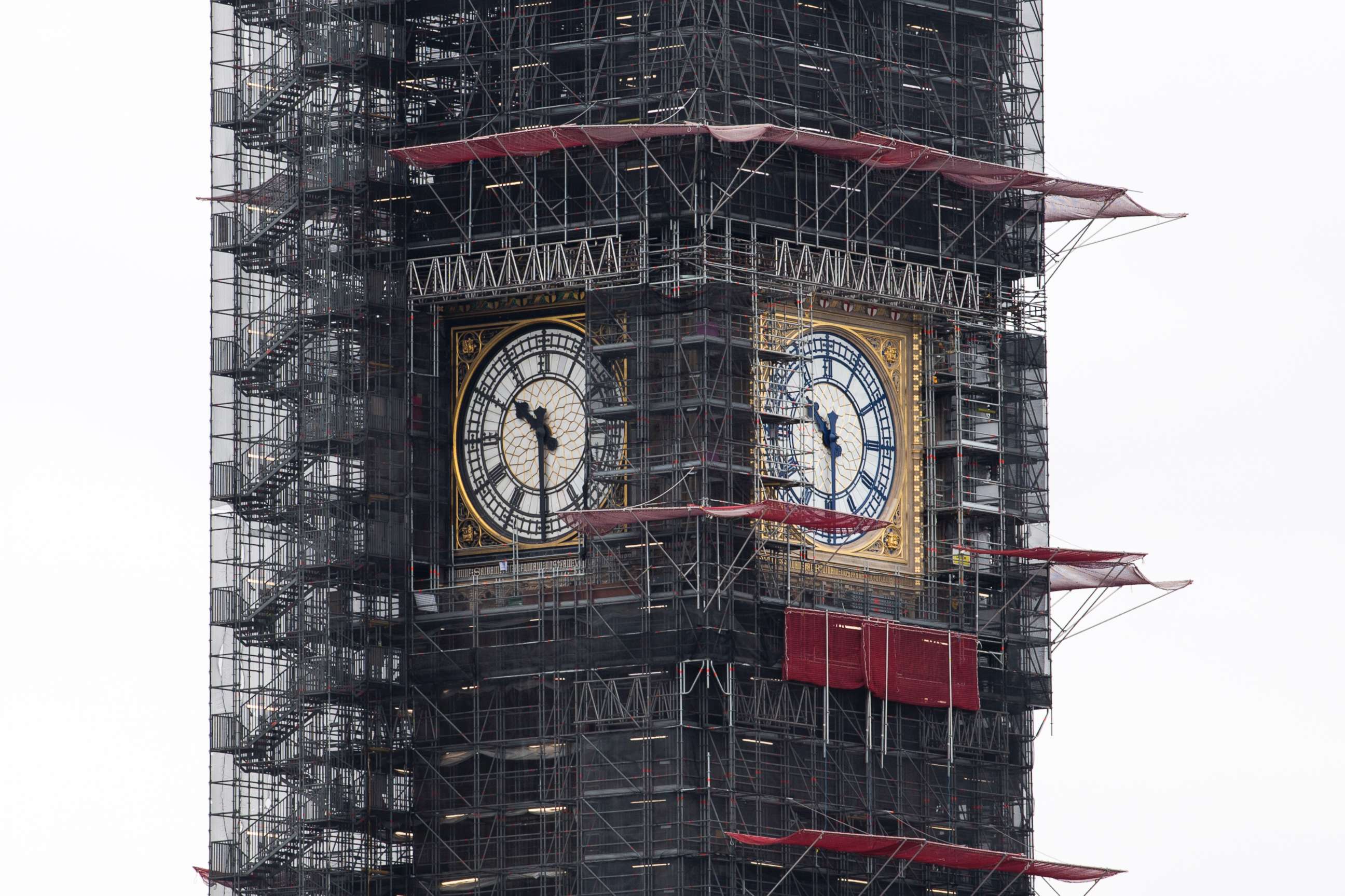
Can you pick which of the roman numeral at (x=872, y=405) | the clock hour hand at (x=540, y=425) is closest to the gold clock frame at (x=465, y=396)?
the clock hour hand at (x=540, y=425)

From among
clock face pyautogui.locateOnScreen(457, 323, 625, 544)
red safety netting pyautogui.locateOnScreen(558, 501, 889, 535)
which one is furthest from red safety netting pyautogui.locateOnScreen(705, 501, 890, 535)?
clock face pyautogui.locateOnScreen(457, 323, 625, 544)

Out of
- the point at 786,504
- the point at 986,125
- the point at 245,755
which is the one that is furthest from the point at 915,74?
the point at 245,755

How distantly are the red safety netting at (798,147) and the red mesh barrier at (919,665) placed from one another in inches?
412

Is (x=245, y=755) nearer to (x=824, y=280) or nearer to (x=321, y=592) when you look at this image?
(x=321, y=592)

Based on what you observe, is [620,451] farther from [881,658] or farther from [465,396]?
[881,658]

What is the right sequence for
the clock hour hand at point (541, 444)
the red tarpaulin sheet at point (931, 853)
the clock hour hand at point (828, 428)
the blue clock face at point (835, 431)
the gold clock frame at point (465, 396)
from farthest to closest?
1. the gold clock frame at point (465, 396)
2. the clock hour hand at point (541, 444)
3. the clock hour hand at point (828, 428)
4. the blue clock face at point (835, 431)
5. the red tarpaulin sheet at point (931, 853)

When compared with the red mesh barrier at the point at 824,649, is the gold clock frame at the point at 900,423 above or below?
above

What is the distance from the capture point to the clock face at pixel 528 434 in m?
119

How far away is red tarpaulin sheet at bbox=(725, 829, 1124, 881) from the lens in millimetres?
114000

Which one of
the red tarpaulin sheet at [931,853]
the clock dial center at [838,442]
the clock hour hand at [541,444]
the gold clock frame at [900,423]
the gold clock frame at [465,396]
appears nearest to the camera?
the red tarpaulin sheet at [931,853]

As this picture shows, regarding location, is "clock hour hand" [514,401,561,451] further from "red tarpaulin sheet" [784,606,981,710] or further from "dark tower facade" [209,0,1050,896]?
"red tarpaulin sheet" [784,606,981,710]

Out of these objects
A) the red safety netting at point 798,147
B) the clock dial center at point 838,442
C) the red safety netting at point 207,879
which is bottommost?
the red safety netting at point 207,879

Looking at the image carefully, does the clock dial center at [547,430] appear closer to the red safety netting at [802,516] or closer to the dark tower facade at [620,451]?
the dark tower facade at [620,451]

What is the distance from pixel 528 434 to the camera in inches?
4727
